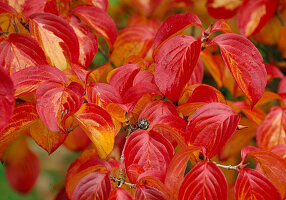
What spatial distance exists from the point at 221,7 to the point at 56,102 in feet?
1.84

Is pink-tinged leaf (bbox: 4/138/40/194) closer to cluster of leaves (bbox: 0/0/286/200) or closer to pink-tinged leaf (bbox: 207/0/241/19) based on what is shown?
cluster of leaves (bbox: 0/0/286/200)

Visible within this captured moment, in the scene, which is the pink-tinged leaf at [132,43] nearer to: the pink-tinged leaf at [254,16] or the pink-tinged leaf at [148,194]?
the pink-tinged leaf at [254,16]

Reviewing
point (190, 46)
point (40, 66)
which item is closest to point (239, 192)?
point (190, 46)

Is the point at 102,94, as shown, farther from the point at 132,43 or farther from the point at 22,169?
→ the point at 22,169

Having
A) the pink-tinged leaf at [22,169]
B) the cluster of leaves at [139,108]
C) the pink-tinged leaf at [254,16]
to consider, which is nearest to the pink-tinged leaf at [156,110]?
the cluster of leaves at [139,108]

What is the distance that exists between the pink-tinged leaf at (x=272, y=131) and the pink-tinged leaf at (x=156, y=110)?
0.20 meters

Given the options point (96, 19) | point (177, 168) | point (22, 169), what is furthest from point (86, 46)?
point (22, 169)

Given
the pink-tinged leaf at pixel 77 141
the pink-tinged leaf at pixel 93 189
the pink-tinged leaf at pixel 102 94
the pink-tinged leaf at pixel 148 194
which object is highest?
the pink-tinged leaf at pixel 102 94

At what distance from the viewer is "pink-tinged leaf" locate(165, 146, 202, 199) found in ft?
1.54

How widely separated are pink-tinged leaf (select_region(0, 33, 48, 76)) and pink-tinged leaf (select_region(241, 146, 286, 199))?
34 centimetres

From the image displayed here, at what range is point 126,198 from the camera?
465 millimetres

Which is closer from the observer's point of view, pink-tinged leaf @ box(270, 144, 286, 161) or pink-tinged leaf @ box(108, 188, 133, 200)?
pink-tinged leaf @ box(108, 188, 133, 200)

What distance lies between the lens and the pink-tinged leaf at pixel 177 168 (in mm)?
469

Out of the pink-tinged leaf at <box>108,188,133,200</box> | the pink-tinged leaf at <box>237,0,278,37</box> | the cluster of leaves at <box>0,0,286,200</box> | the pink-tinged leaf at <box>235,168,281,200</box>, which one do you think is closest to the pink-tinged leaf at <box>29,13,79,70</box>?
the cluster of leaves at <box>0,0,286,200</box>
